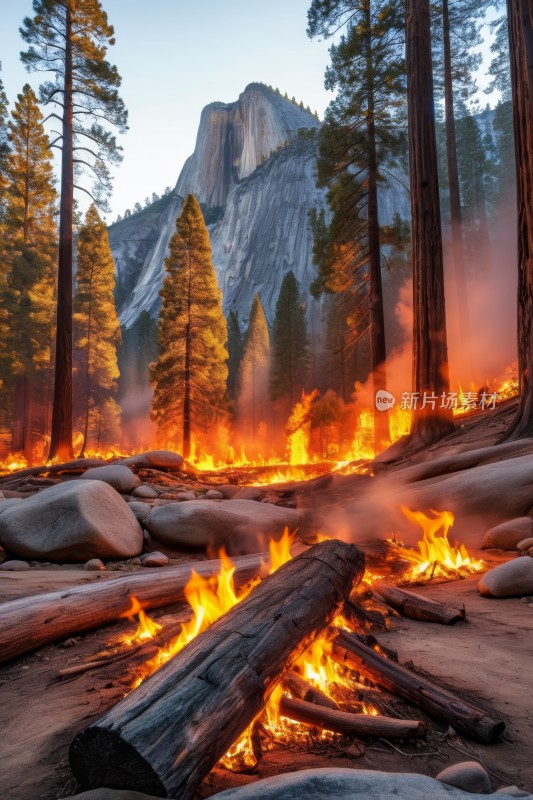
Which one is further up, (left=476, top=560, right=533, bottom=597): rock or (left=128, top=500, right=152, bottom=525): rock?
(left=128, top=500, right=152, bottom=525): rock

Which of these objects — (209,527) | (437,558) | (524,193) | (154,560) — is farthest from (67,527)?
(524,193)

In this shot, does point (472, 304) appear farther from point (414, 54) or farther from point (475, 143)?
point (414, 54)

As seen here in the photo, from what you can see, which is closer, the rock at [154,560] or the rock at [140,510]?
the rock at [154,560]

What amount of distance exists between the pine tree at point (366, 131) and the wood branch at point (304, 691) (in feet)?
40.0

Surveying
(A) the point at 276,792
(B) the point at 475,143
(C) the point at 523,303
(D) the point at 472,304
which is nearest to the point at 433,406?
(C) the point at 523,303

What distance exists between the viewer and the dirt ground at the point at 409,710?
6.32ft

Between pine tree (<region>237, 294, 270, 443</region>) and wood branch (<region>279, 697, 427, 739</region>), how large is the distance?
43.3 meters

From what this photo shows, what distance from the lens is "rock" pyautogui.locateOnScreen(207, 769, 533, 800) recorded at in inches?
58.8

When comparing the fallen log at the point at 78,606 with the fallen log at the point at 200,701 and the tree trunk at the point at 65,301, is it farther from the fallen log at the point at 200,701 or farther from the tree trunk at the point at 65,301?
the tree trunk at the point at 65,301

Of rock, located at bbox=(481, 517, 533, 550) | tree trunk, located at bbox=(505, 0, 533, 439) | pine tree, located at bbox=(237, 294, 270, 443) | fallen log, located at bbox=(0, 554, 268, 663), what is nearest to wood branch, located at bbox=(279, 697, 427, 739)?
fallen log, located at bbox=(0, 554, 268, 663)

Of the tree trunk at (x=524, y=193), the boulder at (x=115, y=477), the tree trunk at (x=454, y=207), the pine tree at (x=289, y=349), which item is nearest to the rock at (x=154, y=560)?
the boulder at (x=115, y=477)

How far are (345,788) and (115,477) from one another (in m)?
7.90

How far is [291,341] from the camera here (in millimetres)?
40844

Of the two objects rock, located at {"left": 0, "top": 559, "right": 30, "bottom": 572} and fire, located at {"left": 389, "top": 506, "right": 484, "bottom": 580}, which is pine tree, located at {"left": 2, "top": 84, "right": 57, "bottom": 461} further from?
fire, located at {"left": 389, "top": 506, "right": 484, "bottom": 580}
